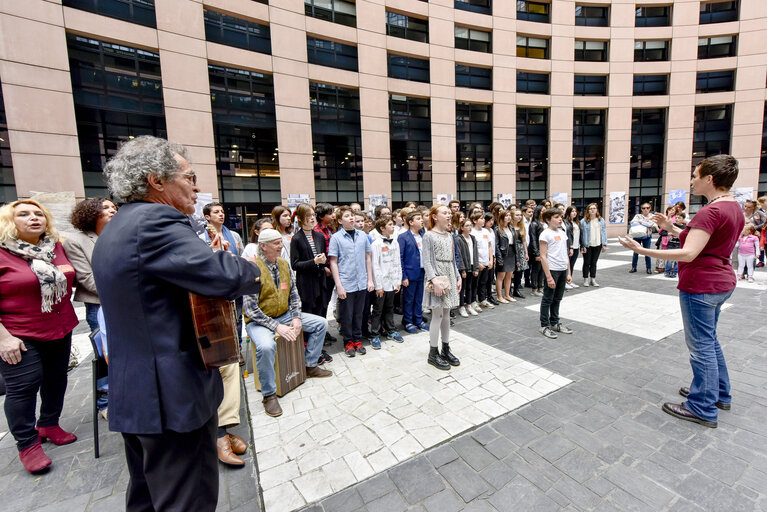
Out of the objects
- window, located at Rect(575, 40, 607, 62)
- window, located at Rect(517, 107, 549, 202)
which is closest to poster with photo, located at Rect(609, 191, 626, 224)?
window, located at Rect(517, 107, 549, 202)

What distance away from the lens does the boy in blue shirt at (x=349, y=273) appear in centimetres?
497

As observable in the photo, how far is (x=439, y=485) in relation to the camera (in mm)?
2422

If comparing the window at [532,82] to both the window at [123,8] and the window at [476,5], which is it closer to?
the window at [476,5]

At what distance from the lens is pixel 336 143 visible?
16.7 m

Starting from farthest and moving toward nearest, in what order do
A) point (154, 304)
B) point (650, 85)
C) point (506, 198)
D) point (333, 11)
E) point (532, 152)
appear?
point (532, 152) < point (650, 85) < point (506, 198) < point (333, 11) < point (154, 304)

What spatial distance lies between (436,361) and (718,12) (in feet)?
103

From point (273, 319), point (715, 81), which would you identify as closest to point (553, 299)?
point (273, 319)

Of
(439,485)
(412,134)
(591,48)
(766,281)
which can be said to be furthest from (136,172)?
(591,48)

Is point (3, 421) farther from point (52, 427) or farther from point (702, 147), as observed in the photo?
point (702, 147)

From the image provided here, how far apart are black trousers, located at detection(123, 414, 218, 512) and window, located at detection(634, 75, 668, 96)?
2874cm

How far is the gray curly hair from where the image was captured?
57.7 inches

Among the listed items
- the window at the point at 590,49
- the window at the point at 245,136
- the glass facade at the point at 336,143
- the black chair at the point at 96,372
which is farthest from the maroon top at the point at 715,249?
the window at the point at 590,49

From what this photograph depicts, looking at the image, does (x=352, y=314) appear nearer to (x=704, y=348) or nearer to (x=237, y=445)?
(x=237, y=445)

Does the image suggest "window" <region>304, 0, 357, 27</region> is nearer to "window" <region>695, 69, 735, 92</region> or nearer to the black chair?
the black chair
